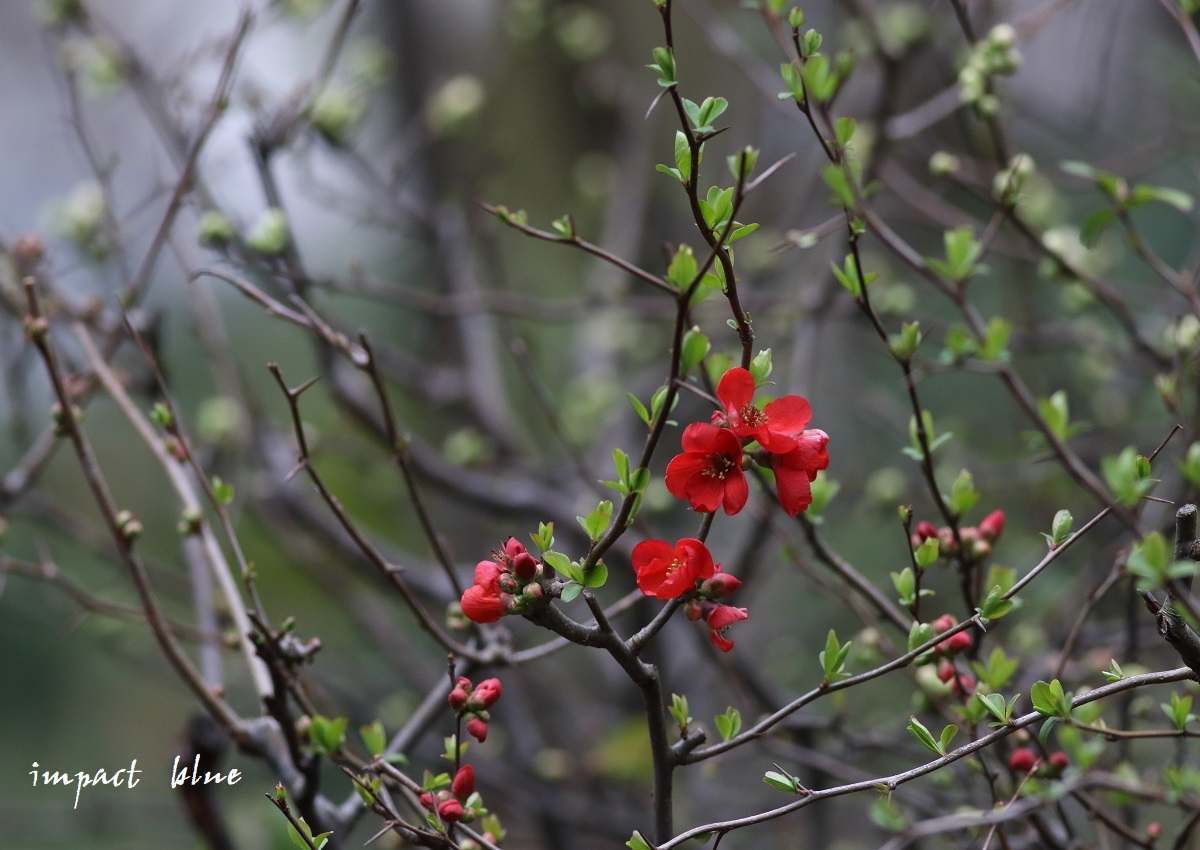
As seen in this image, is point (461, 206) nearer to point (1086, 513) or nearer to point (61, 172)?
point (61, 172)

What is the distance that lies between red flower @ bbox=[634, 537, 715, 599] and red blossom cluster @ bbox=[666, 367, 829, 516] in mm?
34

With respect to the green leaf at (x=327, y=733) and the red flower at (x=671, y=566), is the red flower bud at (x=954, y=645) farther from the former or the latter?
the green leaf at (x=327, y=733)

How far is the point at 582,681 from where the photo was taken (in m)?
3.60

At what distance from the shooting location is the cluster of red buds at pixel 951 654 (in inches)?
37.2

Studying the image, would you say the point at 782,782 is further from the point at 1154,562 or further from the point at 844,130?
the point at 844,130

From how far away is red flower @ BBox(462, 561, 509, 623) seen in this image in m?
0.75

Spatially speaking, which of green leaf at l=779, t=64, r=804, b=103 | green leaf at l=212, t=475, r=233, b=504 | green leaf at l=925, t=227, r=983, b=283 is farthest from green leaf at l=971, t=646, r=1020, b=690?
green leaf at l=212, t=475, r=233, b=504

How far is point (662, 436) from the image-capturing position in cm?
253

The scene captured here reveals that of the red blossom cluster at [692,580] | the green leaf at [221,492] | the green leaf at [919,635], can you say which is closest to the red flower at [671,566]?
the red blossom cluster at [692,580]

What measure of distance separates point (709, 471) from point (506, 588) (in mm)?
180

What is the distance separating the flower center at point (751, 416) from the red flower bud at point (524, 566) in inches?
Result: 7.6

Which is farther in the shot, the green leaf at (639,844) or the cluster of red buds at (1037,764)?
the cluster of red buds at (1037,764)

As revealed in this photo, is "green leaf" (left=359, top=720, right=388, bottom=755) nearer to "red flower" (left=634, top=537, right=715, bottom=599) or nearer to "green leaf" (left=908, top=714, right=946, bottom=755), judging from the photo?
"red flower" (left=634, top=537, right=715, bottom=599)

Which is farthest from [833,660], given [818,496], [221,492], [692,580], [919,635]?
[221,492]
